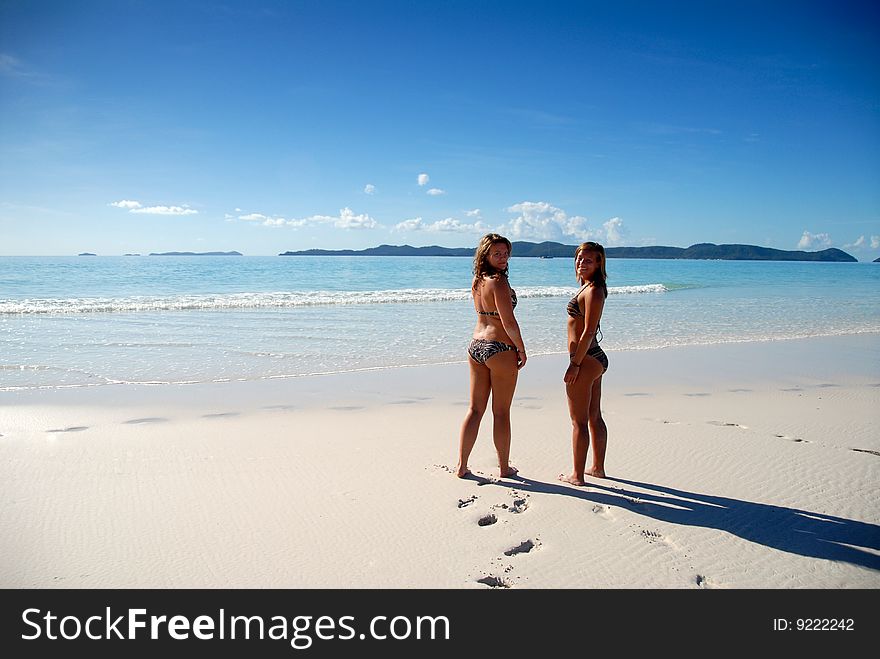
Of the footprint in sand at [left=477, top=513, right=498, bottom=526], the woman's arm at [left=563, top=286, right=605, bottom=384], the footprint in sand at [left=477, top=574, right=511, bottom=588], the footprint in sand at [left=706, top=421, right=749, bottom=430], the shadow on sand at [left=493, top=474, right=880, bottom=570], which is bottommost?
the footprint in sand at [left=477, top=574, right=511, bottom=588]

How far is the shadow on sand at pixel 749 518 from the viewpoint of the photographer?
381cm

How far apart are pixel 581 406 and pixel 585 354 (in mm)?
440

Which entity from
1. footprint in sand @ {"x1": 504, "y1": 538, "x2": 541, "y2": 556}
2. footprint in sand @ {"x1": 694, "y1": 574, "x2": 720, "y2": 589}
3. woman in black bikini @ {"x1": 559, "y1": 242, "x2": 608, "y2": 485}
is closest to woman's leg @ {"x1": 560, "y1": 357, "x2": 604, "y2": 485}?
woman in black bikini @ {"x1": 559, "y1": 242, "x2": 608, "y2": 485}

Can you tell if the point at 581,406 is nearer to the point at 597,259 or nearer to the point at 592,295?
the point at 592,295

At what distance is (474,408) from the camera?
194 inches

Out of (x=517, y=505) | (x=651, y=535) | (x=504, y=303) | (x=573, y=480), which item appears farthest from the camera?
(x=573, y=480)

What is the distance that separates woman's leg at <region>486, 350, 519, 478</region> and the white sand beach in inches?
8.3

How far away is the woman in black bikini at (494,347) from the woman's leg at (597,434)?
2.23 ft

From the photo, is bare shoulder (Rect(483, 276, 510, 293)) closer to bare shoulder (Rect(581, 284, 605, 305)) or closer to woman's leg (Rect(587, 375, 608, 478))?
bare shoulder (Rect(581, 284, 605, 305))

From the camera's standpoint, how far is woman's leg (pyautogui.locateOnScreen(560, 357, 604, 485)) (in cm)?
467

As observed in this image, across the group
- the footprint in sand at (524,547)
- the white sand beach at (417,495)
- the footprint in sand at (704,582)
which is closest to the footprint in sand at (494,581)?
the white sand beach at (417,495)

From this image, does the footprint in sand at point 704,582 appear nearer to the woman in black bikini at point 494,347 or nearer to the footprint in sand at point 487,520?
the footprint in sand at point 487,520

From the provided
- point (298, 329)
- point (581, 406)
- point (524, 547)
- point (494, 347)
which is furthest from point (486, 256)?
point (298, 329)

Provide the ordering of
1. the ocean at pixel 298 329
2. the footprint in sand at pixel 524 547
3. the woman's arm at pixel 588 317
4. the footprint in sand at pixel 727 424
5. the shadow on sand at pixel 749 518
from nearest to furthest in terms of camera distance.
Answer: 1. the footprint in sand at pixel 524 547
2. the shadow on sand at pixel 749 518
3. the woman's arm at pixel 588 317
4. the footprint in sand at pixel 727 424
5. the ocean at pixel 298 329
